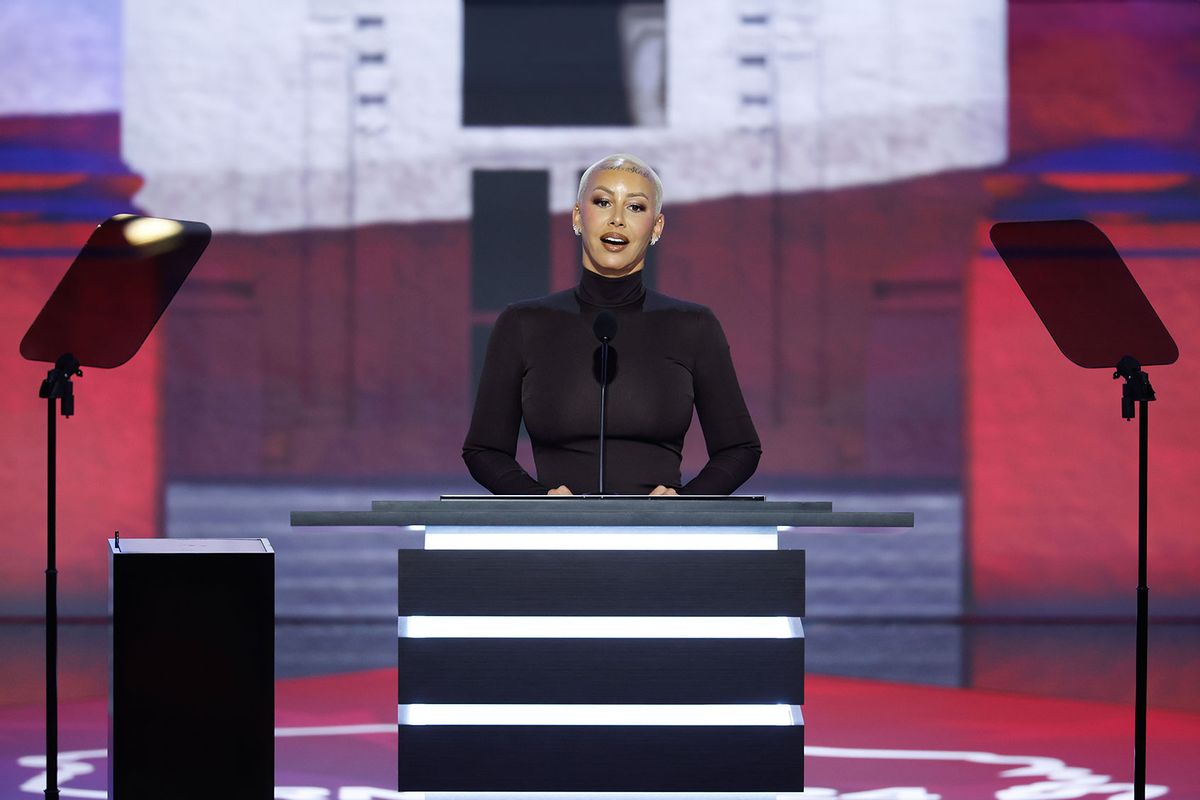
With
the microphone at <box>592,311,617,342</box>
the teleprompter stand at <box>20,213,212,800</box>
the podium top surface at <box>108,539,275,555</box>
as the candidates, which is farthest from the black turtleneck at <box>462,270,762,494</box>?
the teleprompter stand at <box>20,213,212,800</box>

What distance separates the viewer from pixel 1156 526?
714 centimetres

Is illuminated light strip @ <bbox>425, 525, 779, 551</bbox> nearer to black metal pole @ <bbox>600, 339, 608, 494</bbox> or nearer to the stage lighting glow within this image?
black metal pole @ <bbox>600, 339, 608, 494</bbox>

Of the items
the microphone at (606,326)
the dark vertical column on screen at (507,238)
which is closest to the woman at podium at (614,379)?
the microphone at (606,326)

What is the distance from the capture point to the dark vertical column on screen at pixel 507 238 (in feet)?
24.5

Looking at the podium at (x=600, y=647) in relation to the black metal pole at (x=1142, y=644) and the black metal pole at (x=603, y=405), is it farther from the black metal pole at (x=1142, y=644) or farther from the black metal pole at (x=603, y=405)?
the black metal pole at (x=1142, y=644)

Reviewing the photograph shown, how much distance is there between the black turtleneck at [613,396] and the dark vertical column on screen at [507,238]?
4.61m

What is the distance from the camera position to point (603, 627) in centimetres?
212

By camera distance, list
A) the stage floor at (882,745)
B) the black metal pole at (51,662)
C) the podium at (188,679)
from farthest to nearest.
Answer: the stage floor at (882,745) < the black metal pole at (51,662) < the podium at (188,679)

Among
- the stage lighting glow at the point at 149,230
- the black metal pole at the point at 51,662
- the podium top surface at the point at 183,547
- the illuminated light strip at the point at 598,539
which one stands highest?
the stage lighting glow at the point at 149,230

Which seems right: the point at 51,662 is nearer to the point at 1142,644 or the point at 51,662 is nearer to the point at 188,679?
the point at 188,679

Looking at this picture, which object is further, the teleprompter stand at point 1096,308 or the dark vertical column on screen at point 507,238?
the dark vertical column on screen at point 507,238

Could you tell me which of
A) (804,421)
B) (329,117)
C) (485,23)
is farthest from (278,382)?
(804,421)

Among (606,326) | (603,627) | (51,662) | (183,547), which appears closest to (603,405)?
(606,326)

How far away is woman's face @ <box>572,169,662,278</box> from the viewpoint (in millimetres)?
2723
